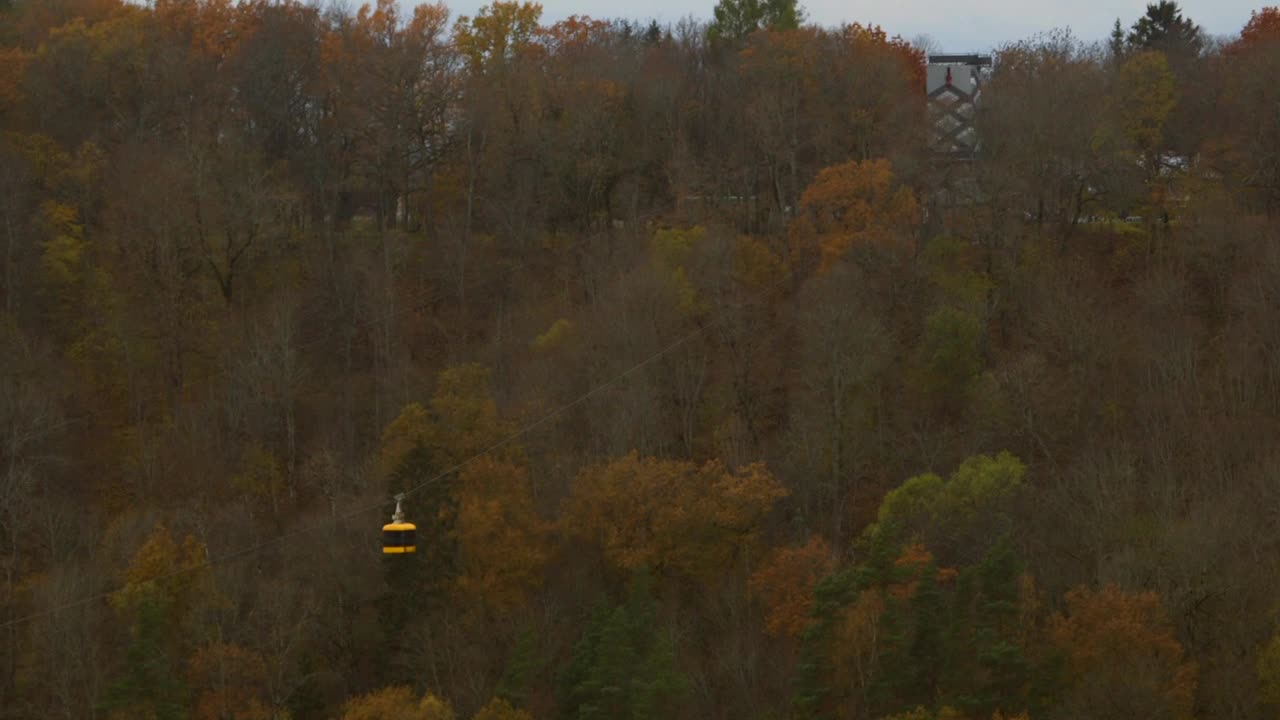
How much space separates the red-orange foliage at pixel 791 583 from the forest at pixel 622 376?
0.10 m

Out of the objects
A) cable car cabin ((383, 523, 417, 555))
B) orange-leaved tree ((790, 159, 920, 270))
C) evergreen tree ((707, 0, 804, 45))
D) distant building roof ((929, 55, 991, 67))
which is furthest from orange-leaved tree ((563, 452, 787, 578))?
evergreen tree ((707, 0, 804, 45))

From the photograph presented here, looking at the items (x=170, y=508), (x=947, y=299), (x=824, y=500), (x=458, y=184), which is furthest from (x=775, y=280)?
(x=170, y=508)

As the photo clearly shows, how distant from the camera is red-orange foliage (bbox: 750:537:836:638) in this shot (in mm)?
33875

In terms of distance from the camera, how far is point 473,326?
1868 inches

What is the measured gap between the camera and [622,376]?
130ft

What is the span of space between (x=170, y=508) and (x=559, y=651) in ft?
35.0

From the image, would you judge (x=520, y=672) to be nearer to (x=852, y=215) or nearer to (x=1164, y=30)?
(x=852, y=215)

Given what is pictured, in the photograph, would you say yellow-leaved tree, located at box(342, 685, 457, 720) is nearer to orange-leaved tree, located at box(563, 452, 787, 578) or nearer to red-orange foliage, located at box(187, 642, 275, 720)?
red-orange foliage, located at box(187, 642, 275, 720)

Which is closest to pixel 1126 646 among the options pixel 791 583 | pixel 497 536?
pixel 791 583

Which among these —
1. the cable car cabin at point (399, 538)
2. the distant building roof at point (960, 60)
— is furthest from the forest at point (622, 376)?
the cable car cabin at point (399, 538)

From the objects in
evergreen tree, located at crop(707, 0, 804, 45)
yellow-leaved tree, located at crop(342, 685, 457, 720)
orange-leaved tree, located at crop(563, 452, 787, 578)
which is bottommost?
yellow-leaved tree, located at crop(342, 685, 457, 720)

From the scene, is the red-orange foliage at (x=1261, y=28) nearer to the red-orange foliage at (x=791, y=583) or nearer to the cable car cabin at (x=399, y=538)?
the red-orange foliage at (x=791, y=583)

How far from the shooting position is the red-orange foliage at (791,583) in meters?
33.9

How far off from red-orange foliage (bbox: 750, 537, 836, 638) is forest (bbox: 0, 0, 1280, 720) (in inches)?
3.7
